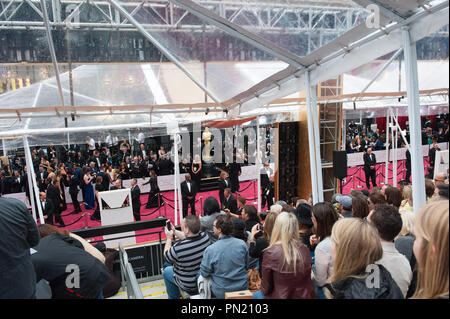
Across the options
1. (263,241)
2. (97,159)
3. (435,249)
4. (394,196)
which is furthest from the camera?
(97,159)

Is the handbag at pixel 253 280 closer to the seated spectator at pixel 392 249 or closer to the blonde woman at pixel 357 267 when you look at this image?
the seated spectator at pixel 392 249

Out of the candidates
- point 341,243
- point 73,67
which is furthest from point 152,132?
point 341,243

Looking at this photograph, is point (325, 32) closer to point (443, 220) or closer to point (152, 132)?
point (443, 220)

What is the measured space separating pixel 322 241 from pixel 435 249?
1.60 m

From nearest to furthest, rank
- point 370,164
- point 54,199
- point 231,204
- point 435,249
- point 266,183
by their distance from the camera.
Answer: point 435,249 → point 231,204 → point 54,199 → point 266,183 → point 370,164

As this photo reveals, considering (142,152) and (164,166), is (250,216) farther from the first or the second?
(142,152)

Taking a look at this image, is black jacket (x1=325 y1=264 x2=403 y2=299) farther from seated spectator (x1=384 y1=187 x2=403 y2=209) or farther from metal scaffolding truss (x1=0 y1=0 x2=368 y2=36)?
seated spectator (x1=384 y1=187 x2=403 y2=209)

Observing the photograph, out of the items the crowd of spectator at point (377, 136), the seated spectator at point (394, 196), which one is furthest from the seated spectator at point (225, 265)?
the crowd of spectator at point (377, 136)

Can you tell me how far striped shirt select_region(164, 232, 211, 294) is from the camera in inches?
134

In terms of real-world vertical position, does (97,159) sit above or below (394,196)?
above

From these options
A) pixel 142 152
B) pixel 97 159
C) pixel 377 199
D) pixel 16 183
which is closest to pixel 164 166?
pixel 142 152

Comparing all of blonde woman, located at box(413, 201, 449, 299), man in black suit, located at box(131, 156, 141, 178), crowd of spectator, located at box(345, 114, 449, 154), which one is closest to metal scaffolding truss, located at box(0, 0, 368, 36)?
blonde woman, located at box(413, 201, 449, 299)

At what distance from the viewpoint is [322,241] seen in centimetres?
283

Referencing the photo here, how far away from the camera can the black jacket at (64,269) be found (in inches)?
100
